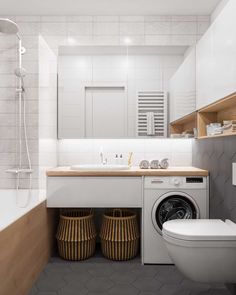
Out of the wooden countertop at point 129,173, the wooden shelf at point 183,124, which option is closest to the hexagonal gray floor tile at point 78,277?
the wooden countertop at point 129,173

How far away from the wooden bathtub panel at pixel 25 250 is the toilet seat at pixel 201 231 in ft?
3.32

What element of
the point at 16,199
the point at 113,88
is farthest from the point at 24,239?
the point at 113,88

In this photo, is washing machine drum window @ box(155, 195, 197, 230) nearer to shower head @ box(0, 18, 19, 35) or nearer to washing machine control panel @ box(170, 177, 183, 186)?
washing machine control panel @ box(170, 177, 183, 186)

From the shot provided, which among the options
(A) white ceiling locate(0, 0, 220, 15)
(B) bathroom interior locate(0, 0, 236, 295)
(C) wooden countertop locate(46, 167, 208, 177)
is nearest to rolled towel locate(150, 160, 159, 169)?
(B) bathroom interior locate(0, 0, 236, 295)

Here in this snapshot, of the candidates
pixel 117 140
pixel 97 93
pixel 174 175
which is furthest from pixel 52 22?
pixel 174 175

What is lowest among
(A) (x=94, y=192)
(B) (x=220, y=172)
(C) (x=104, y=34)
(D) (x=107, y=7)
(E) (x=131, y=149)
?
(A) (x=94, y=192)

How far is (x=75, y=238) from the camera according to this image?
9.13 feet

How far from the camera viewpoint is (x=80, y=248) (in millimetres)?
2801

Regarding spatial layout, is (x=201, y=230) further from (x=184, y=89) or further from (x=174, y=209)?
(x=184, y=89)

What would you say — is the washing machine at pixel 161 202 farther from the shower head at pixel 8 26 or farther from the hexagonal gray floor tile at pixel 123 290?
the shower head at pixel 8 26

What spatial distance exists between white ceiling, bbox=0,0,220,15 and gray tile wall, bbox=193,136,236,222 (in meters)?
1.45

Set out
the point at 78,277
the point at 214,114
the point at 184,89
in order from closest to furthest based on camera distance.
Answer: the point at 78,277
the point at 214,114
the point at 184,89

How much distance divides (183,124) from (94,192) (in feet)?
4.32

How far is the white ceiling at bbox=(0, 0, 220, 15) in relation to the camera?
9.84 feet
